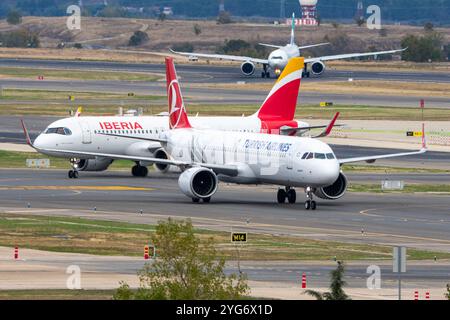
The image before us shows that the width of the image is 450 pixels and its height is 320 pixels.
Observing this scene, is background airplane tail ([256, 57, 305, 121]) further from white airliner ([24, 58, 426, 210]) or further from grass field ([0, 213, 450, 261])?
grass field ([0, 213, 450, 261])

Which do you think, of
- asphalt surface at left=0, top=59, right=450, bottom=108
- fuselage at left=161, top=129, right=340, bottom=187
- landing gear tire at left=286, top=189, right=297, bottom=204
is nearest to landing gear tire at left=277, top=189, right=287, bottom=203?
landing gear tire at left=286, top=189, right=297, bottom=204

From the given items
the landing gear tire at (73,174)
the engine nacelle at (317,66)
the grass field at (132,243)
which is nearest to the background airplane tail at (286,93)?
the landing gear tire at (73,174)

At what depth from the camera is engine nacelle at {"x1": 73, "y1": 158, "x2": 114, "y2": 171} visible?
8588 cm

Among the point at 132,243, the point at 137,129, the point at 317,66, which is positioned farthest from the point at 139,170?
the point at 317,66

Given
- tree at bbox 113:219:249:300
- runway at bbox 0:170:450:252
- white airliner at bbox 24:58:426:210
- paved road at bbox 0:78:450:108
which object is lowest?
tree at bbox 113:219:249:300

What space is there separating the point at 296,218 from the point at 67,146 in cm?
2301

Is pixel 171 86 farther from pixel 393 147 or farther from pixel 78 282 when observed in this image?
pixel 78 282

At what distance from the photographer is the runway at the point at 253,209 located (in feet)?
200

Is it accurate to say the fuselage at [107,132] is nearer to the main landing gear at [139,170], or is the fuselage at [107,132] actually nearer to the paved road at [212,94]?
the main landing gear at [139,170]

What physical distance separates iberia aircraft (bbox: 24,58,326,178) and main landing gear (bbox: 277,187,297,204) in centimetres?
1148

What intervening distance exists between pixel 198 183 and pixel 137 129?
49.8 feet

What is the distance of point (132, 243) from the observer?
184 feet

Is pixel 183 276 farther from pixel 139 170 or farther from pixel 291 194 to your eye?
pixel 139 170
